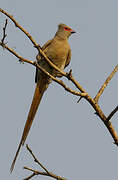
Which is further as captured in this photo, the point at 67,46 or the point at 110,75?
the point at 67,46

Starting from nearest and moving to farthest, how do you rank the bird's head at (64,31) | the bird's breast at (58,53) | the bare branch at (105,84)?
the bare branch at (105,84) → the bird's breast at (58,53) → the bird's head at (64,31)

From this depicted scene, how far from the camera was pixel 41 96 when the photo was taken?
5.14 m

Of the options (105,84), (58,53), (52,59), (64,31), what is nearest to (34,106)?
(52,59)

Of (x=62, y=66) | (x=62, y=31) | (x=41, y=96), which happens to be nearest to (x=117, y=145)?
(x=41, y=96)

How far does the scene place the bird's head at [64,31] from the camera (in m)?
5.85

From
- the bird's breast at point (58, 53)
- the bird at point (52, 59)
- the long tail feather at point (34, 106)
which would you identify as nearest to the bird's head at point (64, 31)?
the bird at point (52, 59)

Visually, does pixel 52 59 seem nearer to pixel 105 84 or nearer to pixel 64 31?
pixel 64 31

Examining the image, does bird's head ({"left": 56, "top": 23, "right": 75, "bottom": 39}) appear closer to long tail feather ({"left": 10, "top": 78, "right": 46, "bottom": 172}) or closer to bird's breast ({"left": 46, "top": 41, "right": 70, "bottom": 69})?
bird's breast ({"left": 46, "top": 41, "right": 70, "bottom": 69})

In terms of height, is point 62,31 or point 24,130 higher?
point 62,31

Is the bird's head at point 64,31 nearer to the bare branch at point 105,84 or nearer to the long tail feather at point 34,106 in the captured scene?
the long tail feather at point 34,106

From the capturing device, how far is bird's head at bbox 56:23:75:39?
585 centimetres

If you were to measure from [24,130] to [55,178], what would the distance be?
144 cm

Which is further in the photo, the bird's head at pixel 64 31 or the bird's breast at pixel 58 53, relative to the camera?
the bird's head at pixel 64 31

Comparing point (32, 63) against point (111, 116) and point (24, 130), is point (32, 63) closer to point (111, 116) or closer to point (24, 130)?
point (111, 116)
